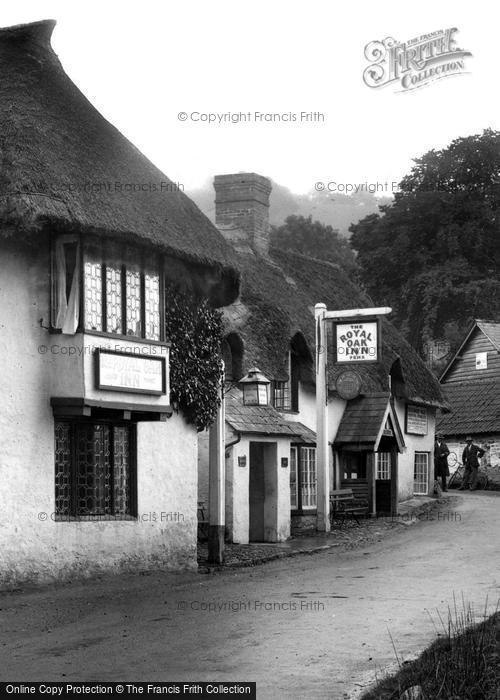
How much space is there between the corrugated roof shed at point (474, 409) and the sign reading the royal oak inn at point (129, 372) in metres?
29.0

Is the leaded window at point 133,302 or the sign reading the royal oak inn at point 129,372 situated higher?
the leaded window at point 133,302

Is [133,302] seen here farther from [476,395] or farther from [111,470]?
[476,395]

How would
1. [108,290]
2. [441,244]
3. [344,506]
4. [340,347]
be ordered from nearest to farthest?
[108,290], [340,347], [344,506], [441,244]

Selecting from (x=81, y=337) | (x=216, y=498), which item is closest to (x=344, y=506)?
(x=216, y=498)

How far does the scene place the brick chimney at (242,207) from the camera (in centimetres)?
3369

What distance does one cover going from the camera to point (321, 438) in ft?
88.9

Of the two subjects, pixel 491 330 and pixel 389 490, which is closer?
pixel 389 490

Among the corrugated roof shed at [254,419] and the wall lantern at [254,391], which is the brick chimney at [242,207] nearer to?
the corrugated roof shed at [254,419]

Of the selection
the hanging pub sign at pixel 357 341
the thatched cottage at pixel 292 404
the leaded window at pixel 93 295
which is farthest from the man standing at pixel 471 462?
the leaded window at pixel 93 295

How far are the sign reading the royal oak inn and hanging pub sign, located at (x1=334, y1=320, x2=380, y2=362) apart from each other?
8.35 metres

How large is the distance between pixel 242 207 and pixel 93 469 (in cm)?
1643

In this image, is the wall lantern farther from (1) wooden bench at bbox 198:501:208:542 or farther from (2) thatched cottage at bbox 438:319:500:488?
(2) thatched cottage at bbox 438:319:500:488

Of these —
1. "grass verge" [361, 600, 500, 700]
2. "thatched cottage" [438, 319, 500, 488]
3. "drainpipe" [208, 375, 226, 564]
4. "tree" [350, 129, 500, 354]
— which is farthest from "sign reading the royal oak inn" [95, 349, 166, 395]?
"tree" [350, 129, 500, 354]

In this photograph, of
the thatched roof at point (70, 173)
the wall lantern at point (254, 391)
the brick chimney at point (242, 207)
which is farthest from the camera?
the brick chimney at point (242, 207)
